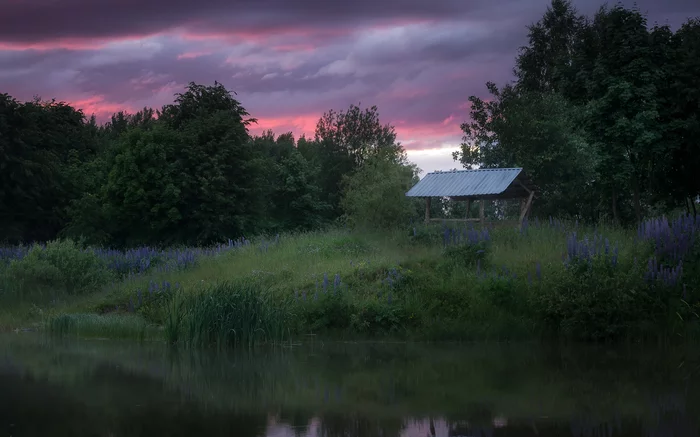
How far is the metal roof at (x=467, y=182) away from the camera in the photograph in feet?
107

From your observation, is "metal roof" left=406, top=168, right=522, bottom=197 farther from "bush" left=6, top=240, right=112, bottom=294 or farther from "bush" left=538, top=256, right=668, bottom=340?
"bush" left=6, top=240, right=112, bottom=294

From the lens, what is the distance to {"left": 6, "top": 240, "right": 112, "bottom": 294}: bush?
83.8 feet

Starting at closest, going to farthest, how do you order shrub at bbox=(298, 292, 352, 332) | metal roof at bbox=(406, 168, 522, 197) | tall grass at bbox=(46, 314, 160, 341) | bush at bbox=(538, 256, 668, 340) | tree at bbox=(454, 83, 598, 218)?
1. bush at bbox=(538, 256, 668, 340)
2. shrub at bbox=(298, 292, 352, 332)
3. tall grass at bbox=(46, 314, 160, 341)
4. metal roof at bbox=(406, 168, 522, 197)
5. tree at bbox=(454, 83, 598, 218)

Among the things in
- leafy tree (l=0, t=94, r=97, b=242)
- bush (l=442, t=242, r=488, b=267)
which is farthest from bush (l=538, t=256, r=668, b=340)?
leafy tree (l=0, t=94, r=97, b=242)

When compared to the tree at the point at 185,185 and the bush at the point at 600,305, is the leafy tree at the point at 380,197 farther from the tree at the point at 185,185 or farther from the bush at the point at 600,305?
the bush at the point at 600,305

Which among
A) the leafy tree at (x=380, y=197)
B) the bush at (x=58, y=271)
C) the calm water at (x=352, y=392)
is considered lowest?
the calm water at (x=352, y=392)

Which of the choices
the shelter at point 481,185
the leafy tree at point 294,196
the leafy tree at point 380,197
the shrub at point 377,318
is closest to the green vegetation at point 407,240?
the shrub at point 377,318

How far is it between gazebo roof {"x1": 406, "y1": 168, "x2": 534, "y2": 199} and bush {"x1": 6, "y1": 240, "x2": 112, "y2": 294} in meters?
13.7

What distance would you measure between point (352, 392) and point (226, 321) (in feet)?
20.7

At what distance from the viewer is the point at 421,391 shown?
41.7ft

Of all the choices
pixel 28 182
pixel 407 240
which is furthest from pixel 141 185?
pixel 407 240

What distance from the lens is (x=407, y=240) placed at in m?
27.4

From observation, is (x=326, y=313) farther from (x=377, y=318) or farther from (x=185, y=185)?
(x=185, y=185)

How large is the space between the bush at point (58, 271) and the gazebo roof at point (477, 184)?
45.0 ft
